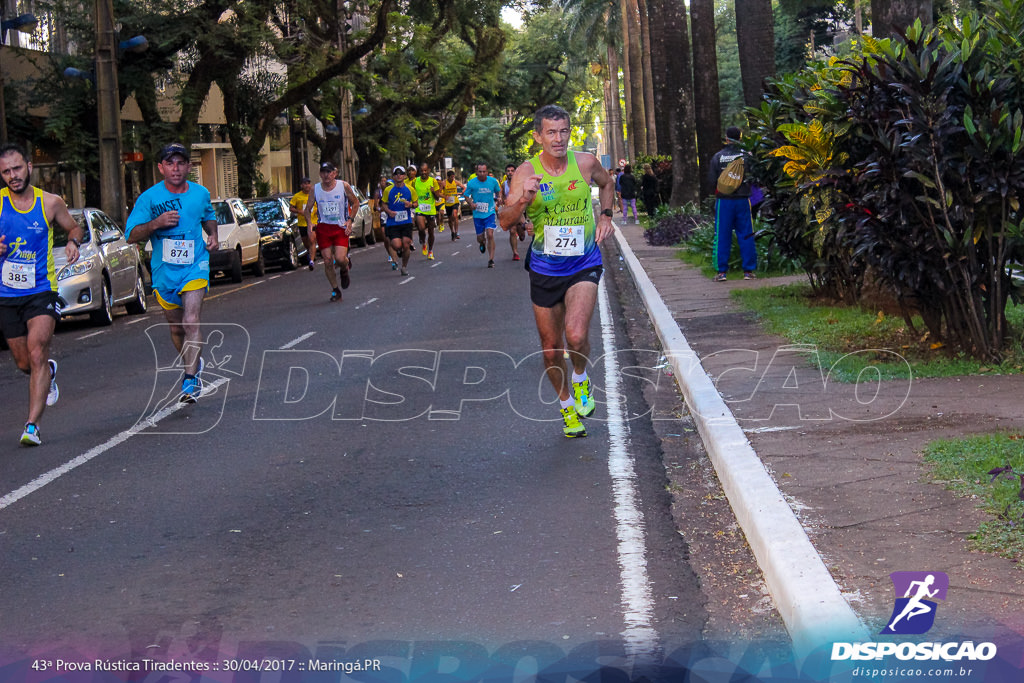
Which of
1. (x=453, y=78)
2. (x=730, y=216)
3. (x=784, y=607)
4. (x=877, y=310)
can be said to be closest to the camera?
(x=784, y=607)

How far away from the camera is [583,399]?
8.98 meters

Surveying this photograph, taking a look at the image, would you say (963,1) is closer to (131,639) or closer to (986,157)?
(986,157)

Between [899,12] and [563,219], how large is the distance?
593 cm

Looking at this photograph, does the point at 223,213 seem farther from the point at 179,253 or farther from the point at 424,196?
the point at 179,253

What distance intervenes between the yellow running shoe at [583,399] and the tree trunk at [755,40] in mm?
14794

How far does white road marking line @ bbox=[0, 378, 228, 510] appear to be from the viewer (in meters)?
7.73

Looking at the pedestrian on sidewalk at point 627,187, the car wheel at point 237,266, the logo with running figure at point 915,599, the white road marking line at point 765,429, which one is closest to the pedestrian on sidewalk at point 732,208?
the white road marking line at point 765,429

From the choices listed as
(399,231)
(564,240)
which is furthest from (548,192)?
(399,231)

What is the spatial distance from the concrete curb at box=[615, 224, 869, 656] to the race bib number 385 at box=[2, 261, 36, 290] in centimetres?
475

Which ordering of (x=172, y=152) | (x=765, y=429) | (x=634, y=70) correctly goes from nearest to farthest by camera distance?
1. (x=765, y=429)
2. (x=172, y=152)
3. (x=634, y=70)

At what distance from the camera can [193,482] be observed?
7.96 meters

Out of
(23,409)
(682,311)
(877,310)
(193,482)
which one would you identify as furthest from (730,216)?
(193,482)

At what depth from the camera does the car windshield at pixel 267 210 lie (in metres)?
29.2

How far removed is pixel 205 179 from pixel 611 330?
34.1 m
